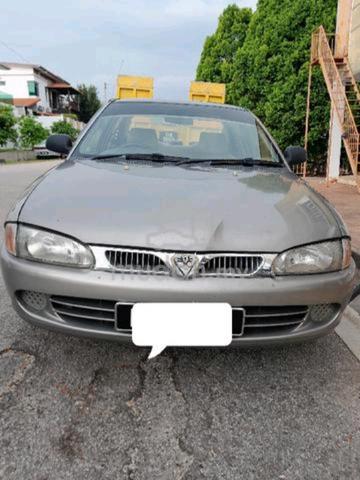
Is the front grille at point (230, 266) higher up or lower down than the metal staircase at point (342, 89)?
lower down

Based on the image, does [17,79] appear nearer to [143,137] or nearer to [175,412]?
[143,137]

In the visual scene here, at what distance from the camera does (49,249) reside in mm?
1836

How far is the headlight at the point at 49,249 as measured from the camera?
1.79m

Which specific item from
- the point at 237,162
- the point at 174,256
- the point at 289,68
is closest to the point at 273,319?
the point at 174,256

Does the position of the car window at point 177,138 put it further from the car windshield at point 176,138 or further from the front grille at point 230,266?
the front grille at point 230,266

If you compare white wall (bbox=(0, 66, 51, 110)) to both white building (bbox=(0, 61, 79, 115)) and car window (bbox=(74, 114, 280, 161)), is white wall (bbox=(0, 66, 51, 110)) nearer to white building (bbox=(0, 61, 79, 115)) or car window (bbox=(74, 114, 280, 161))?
white building (bbox=(0, 61, 79, 115))

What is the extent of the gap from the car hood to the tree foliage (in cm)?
1180

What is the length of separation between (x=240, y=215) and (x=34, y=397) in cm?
126

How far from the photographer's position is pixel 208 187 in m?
2.22

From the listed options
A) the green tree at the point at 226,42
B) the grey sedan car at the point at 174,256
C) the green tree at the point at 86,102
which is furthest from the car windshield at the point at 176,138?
the green tree at the point at 86,102

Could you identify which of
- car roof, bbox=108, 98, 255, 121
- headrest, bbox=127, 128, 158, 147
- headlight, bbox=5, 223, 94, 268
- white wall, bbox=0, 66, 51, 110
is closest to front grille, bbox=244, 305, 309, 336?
headlight, bbox=5, 223, 94, 268

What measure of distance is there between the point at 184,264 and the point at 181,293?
0.12 meters

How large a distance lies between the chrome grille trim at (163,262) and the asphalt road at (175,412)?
2.10 feet

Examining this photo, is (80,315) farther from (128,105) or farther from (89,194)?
(128,105)
